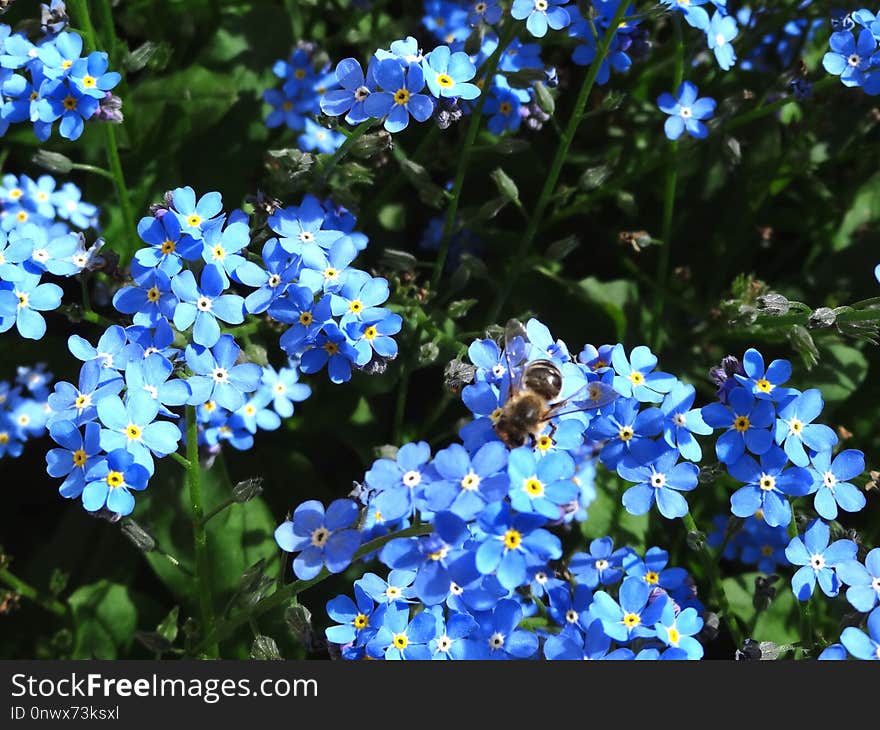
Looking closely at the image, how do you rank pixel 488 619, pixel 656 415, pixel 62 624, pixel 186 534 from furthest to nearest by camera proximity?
pixel 62 624 → pixel 186 534 → pixel 656 415 → pixel 488 619

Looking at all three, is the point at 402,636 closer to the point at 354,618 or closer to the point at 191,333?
the point at 354,618

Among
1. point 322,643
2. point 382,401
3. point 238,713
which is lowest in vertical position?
point 238,713

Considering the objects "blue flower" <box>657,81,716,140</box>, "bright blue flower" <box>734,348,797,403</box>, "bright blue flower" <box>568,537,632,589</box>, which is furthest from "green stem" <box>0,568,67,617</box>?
"blue flower" <box>657,81,716,140</box>

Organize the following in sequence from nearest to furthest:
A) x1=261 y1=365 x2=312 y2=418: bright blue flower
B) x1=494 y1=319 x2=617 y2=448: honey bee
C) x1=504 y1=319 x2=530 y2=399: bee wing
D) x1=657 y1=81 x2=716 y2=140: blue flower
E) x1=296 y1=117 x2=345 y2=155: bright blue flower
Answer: x1=494 y1=319 x2=617 y2=448: honey bee
x1=504 y1=319 x2=530 y2=399: bee wing
x1=261 y1=365 x2=312 y2=418: bright blue flower
x1=657 y1=81 x2=716 y2=140: blue flower
x1=296 y1=117 x2=345 y2=155: bright blue flower

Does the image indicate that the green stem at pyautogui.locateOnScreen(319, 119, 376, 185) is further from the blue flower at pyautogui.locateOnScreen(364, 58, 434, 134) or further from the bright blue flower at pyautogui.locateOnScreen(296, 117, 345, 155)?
the bright blue flower at pyautogui.locateOnScreen(296, 117, 345, 155)

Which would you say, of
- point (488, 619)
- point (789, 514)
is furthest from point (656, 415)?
point (488, 619)

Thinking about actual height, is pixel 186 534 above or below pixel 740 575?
above

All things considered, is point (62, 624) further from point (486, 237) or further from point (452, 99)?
point (452, 99)

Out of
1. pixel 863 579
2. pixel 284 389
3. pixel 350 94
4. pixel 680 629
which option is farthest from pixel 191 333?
pixel 863 579
